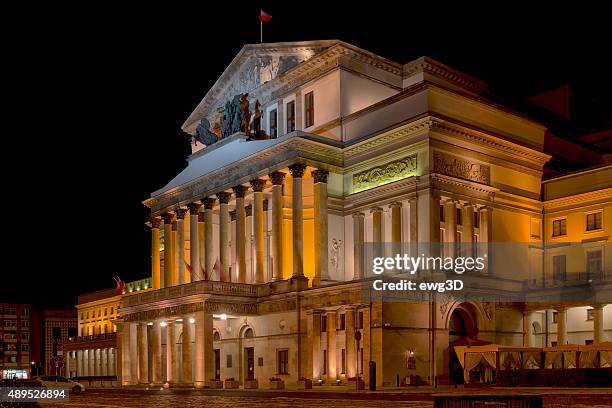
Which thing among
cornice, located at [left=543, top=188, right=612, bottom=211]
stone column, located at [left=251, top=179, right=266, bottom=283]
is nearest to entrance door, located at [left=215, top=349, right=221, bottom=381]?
stone column, located at [left=251, top=179, right=266, bottom=283]

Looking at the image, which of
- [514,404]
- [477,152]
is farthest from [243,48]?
[514,404]

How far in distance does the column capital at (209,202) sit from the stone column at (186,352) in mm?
11780

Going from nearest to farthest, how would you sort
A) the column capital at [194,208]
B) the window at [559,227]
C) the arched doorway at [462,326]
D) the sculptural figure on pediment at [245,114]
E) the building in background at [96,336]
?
the arched doorway at [462,326], the window at [559,227], the sculptural figure on pediment at [245,114], the column capital at [194,208], the building in background at [96,336]

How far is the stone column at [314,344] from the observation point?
57.1 m

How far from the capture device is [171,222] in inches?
3061

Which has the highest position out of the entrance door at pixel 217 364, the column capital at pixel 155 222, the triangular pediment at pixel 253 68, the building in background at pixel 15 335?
the triangular pediment at pixel 253 68

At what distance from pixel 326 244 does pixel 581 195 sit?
18949 mm

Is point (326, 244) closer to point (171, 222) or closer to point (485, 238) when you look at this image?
point (485, 238)

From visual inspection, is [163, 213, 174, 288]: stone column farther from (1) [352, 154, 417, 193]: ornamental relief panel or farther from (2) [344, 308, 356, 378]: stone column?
(2) [344, 308, 356, 378]: stone column

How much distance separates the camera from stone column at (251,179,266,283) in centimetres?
6516

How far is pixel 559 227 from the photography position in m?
63.9

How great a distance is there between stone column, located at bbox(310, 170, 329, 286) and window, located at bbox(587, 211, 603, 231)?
62.5ft
